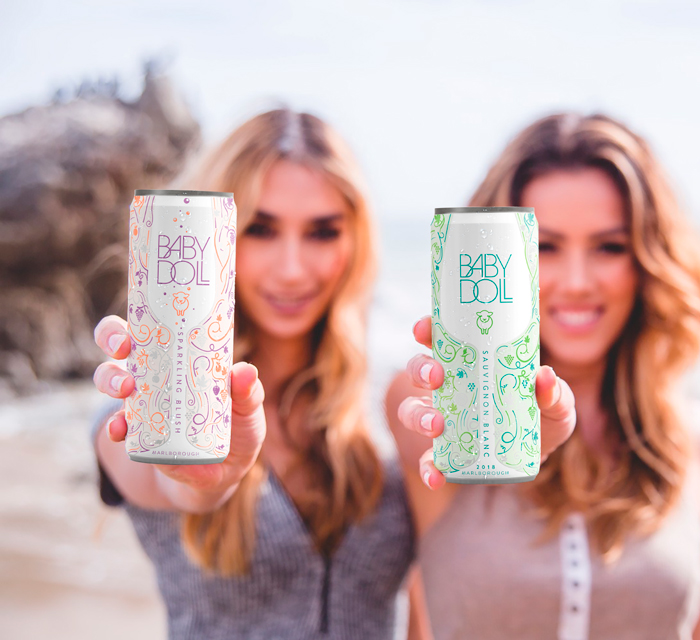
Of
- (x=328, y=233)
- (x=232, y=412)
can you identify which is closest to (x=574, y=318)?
(x=328, y=233)

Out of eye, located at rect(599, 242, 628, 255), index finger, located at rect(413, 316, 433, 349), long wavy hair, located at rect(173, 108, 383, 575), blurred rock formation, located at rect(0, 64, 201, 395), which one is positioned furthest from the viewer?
blurred rock formation, located at rect(0, 64, 201, 395)

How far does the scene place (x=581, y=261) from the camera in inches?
89.3

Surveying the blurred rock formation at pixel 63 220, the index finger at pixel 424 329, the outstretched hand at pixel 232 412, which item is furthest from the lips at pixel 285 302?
the blurred rock formation at pixel 63 220

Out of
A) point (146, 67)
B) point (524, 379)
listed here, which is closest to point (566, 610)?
point (524, 379)

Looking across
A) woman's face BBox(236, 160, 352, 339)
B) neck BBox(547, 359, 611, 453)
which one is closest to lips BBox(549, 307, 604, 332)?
neck BBox(547, 359, 611, 453)

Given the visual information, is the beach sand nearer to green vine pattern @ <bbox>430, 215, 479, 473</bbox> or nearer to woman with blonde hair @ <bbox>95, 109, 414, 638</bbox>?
woman with blonde hair @ <bbox>95, 109, 414, 638</bbox>

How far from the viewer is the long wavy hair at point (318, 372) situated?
8.04 ft

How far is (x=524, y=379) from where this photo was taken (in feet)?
4.99

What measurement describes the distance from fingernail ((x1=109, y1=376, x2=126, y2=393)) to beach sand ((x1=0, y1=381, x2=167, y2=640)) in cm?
149

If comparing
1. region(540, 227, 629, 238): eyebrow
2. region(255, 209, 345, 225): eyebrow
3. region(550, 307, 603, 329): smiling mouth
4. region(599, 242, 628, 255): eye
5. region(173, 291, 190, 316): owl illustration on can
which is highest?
region(255, 209, 345, 225): eyebrow

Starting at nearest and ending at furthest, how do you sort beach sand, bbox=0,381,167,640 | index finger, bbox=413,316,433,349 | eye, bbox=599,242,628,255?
index finger, bbox=413,316,433,349
eye, bbox=599,242,628,255
beach sand, bbox=0,381,167,640

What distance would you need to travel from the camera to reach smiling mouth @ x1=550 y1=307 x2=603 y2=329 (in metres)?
2.28

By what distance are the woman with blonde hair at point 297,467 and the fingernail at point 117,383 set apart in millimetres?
876

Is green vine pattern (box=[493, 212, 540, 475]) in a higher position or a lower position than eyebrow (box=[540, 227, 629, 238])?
lower
